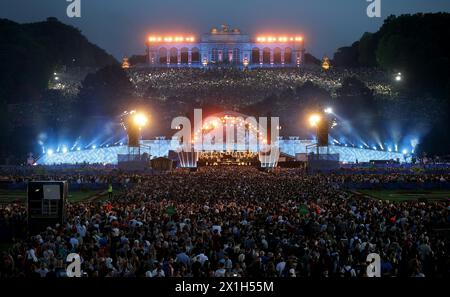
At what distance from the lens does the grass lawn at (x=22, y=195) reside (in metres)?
42.0

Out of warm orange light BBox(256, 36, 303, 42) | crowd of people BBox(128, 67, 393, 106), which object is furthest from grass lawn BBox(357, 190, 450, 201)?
warm orange light BBox(256, 36, 303, 42)

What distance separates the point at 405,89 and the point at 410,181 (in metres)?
63.1

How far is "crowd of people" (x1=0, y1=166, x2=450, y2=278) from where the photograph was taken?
632 inches

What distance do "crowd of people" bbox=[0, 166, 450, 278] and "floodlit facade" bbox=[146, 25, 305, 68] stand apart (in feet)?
405

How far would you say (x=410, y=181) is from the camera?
48438mm

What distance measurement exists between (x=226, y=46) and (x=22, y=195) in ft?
360

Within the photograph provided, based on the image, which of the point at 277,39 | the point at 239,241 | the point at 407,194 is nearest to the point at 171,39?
the point at 277,39

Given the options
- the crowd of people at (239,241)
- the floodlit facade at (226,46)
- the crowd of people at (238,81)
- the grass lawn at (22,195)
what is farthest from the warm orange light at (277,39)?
the crowd of people at (239,241)

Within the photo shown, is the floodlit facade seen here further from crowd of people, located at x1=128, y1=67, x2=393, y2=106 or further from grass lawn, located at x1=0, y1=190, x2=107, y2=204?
grass lawn, located at x1=0, y1=190, x2=107, y2=204

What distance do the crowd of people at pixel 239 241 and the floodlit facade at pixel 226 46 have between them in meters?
123

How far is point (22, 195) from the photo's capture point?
4588 cm

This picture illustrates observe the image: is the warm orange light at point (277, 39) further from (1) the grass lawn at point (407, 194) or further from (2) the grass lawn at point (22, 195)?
(1) the grass lawn at point (407, 194)

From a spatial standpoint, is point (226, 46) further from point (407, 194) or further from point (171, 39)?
point (407, 194)
